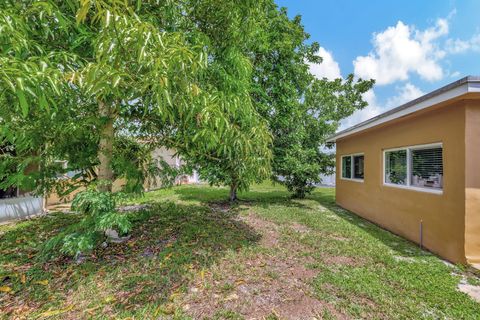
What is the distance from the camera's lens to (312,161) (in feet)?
34.3

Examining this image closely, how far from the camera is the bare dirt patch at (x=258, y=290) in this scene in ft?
9.12

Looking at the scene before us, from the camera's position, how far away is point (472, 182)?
13.4 ft

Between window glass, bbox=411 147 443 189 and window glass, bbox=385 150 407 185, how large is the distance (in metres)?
0.31

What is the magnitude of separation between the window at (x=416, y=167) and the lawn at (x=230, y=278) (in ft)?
4.84

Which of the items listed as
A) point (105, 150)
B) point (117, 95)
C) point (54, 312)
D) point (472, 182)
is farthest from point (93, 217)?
point (472, 182)

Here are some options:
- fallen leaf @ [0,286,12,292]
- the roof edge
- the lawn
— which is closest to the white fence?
the lawn

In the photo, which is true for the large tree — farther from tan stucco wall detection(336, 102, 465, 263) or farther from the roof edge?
tan stucco wall detection(336, 102, 465, 263)

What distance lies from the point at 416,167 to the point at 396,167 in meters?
0.82

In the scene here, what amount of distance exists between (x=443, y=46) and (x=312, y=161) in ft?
28.4

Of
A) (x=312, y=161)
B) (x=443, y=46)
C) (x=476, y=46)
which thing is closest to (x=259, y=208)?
(x=312, y=161)

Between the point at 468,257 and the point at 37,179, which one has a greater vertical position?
the point at 37,179

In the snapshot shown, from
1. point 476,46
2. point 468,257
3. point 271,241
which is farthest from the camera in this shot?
point 476,46

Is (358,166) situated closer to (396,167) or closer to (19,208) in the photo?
(396,167)

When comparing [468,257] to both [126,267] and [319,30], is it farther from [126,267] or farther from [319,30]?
[319,30]
